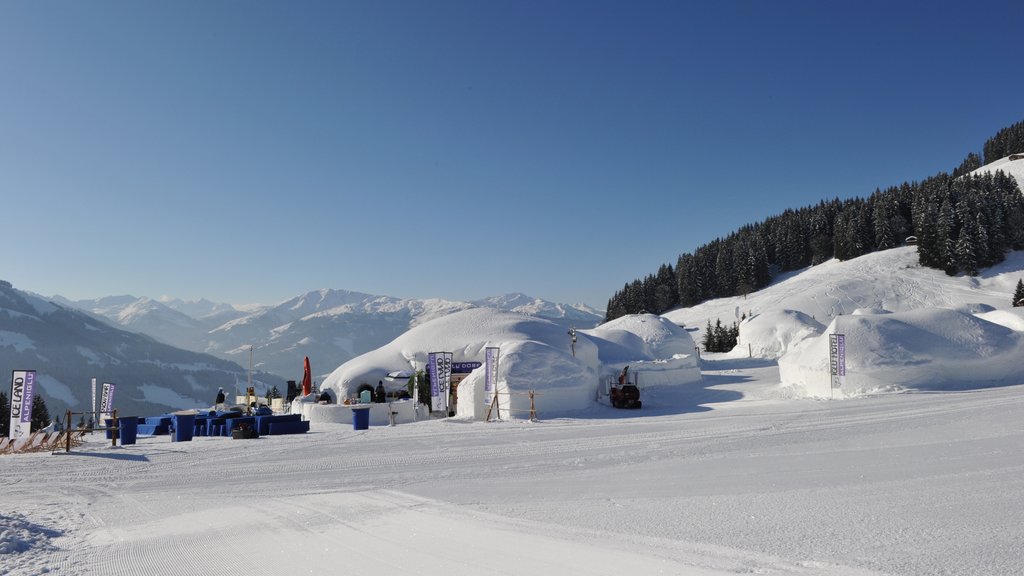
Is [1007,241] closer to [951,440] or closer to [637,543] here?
[951,440]

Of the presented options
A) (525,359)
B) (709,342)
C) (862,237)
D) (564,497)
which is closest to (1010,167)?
(862,237)

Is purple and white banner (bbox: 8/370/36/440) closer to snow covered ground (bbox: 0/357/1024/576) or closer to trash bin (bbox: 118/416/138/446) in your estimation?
trash bin (bbox: 118/416/138/446)

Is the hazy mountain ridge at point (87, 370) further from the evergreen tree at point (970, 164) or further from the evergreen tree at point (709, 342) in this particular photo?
the evergreen tree at point (970, 164)

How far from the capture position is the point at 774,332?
154 ft

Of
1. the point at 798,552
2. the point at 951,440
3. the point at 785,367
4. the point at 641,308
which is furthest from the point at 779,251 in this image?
the point at 798,552

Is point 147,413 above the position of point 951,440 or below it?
below

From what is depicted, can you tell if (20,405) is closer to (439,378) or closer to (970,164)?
(439,378)

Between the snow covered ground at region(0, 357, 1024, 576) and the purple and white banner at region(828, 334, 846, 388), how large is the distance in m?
5.88

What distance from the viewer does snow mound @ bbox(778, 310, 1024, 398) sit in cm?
2034

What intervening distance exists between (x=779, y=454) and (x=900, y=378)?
13713 mm

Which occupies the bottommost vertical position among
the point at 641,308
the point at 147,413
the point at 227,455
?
the point at 147,413

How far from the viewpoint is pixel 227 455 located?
13.4 metres

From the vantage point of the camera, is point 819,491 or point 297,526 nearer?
point 297,526

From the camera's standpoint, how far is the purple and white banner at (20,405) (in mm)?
15586
